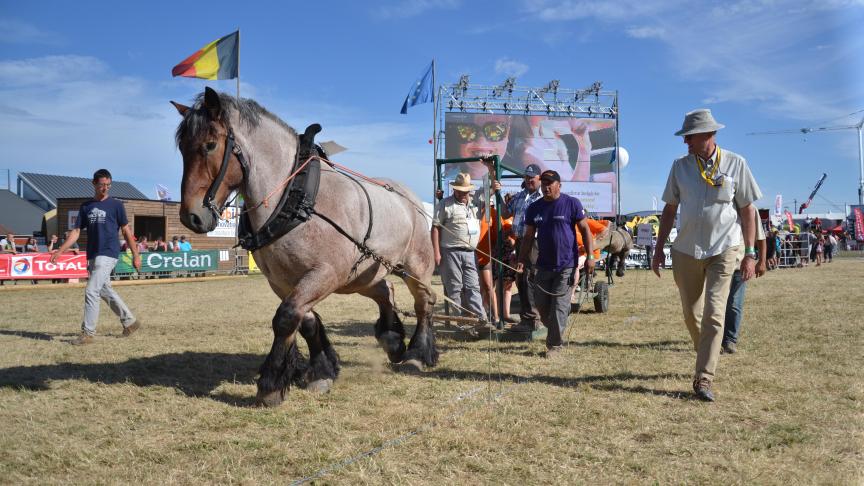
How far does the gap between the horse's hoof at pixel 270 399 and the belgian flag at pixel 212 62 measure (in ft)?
37.4

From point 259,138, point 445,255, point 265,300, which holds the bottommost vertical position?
point 265,300

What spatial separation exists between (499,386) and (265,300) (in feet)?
31.4

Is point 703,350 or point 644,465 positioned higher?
point 703,350

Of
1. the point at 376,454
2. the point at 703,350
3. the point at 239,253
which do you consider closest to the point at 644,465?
the point at 376,454

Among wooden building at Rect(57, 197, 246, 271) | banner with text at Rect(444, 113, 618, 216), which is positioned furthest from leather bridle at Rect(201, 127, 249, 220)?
banner with text at Rect(444, 113, 618, 216)

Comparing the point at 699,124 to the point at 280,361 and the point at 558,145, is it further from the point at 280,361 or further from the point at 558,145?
the point at 558,145

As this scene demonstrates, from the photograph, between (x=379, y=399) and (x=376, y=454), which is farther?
(x=379, y=399)

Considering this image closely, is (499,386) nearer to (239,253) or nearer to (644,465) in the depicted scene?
(644,465)

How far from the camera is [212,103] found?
161 inches

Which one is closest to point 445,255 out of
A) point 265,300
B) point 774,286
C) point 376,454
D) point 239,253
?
point 376,454

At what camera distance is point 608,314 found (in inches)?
388

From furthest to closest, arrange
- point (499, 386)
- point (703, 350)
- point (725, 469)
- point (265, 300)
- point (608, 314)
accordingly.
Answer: point (265, 300)
point (608, 314)
point (499, 386)
point (703, 350)
point (725, 469)

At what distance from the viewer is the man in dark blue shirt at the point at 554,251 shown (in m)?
6.20

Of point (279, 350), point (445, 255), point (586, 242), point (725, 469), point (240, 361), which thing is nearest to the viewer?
point (725, 469)
